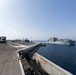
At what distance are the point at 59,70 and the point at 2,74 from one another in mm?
7221

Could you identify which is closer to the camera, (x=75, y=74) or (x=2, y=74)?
(x=2, y=74)

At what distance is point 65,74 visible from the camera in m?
13.9

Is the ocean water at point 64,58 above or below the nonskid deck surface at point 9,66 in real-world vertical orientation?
below

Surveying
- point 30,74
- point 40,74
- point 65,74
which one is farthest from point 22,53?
point 65,74

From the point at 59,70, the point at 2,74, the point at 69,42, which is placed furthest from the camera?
the point at 69,42

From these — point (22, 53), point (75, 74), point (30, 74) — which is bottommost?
point (75, 74)

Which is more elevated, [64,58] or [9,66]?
[9,66]

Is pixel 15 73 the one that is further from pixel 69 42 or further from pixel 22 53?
pixel 69 42

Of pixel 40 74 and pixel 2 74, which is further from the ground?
pixel 2 74

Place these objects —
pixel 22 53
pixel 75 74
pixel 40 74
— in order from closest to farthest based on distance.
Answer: pixel 40 74, pixel 22 53, pixel 75 74

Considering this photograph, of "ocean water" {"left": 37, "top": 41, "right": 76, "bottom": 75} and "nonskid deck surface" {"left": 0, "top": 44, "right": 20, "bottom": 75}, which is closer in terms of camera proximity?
"nonskid deck surface" {"left": 0, "top": 44, "right": 20, "bottom": 75}

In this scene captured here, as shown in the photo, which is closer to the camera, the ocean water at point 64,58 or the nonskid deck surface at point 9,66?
the nonskid deck surface at point 9,66

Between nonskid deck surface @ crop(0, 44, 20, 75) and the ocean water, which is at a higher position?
nonskid deck surface @ crop(0, 44, 20, 75)

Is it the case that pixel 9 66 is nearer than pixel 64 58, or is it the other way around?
pixel 9 66
